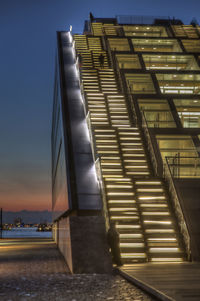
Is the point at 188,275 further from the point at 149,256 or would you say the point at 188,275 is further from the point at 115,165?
the point at 115,165

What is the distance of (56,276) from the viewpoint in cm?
834

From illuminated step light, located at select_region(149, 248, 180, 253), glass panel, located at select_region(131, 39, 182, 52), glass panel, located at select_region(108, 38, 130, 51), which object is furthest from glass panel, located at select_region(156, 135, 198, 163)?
glass panel, located at select_region(131, 39, 182, 52)

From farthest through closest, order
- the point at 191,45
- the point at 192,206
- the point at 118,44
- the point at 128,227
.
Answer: the point at 118,44 → the point at 191,45 → the point at 192,206 → the point at 128,227

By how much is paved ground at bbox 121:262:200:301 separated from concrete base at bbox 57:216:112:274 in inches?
24.0

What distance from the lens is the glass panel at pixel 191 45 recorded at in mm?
30256

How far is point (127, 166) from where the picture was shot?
13398 mm

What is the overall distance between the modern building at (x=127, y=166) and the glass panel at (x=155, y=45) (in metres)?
6.14

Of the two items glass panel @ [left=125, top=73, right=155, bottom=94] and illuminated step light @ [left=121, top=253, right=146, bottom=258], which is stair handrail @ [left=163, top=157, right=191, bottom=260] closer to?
illuminated step light @ [left=121, top=253, right=146, bottom=258]

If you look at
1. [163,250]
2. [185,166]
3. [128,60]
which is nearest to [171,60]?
[128,60]

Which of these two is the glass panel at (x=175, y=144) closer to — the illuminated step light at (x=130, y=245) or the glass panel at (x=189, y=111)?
the glass panel at (x=189, y=111)

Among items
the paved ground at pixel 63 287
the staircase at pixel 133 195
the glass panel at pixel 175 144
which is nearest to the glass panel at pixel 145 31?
the glass panel at pixel 175 144

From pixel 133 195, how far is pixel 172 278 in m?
4.66

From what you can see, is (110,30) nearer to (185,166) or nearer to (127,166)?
(127,166)

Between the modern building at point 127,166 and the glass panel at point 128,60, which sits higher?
the glass panel at point 128,60
